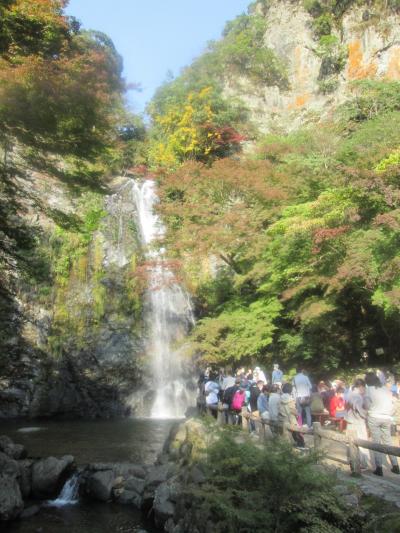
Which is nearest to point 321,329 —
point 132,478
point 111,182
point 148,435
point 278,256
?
point 278,256

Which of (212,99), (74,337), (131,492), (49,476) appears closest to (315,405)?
(131,492)

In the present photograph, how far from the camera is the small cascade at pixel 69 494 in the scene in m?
9.19

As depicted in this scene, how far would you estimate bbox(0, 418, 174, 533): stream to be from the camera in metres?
8.01

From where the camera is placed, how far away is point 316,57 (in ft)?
119

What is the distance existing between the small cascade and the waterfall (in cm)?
947

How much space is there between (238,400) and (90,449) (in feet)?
15.9

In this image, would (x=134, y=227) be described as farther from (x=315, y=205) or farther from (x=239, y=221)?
(x=315, y=205)

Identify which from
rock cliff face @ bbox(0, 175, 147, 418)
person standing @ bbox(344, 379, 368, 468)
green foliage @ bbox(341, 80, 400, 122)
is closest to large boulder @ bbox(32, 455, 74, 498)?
person standing @ bbox(344, 379, 368, 468)

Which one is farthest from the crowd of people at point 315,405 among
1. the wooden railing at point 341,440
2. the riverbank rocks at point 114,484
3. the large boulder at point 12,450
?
the large boulder at point 12,450

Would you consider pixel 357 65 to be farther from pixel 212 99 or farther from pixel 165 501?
pixel 165 501

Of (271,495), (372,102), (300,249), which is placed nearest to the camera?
(271,495)

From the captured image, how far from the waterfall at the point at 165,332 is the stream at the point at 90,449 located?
6.23 ft

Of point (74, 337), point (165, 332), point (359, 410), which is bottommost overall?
point (359, 410)

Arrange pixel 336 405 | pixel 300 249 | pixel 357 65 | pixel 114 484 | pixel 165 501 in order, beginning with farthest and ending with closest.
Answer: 1. pixel 357 65
2. pixel 300 249
3. pixel 336 405
4. pixel 114 484
5. pixel 165 501
